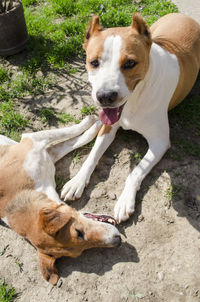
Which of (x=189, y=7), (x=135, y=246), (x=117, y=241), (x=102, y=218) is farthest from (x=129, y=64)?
(x=189, y=7)

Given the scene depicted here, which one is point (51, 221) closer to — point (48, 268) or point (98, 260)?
point (48, 268)

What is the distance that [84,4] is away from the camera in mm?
6445

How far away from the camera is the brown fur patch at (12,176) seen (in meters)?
3.59

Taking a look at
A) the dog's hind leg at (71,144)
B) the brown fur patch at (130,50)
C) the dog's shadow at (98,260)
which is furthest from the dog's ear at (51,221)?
the brown fur patch at (130,50)

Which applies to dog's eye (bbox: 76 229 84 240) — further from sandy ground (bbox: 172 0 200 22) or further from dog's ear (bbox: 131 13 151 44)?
sandy ground (bbox: 172 0 200 22)

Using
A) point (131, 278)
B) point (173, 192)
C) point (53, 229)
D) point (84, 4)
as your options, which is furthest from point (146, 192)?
point (84, 4)

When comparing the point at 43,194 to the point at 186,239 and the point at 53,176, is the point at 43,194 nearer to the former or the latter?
the point at 53,176

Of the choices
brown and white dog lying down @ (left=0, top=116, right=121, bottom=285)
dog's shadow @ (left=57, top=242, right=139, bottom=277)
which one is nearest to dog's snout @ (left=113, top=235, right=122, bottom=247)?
brown and white dog lying down @ (left=0, top=116, right=121, bottom=285)

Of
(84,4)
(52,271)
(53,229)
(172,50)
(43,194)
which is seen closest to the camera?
(53,229)

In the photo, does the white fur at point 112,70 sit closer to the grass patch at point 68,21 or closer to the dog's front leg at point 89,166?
the dog's front leg at point 89,166

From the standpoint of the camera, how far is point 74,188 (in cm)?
388

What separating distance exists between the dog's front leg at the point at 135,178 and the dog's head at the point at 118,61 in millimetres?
865

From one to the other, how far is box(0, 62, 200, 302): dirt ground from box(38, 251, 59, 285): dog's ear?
0.12m

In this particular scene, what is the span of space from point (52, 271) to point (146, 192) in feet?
4.76
